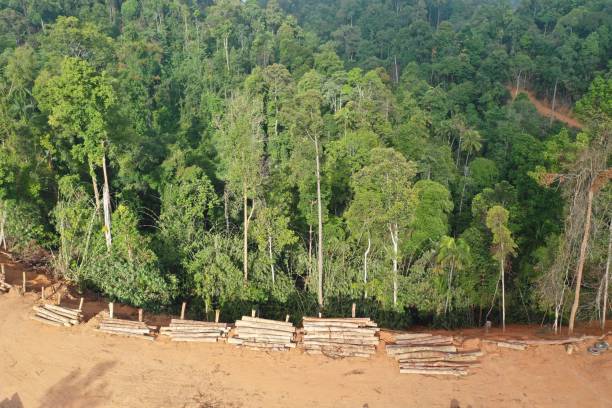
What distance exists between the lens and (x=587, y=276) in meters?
15.0

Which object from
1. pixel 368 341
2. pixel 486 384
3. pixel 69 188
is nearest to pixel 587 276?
pixel 486 384

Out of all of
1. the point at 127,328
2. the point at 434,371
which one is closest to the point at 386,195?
the point at 434,371

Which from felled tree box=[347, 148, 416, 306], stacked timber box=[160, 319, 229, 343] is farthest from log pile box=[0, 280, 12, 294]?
felled tree box=[347, 148, 416, 306]

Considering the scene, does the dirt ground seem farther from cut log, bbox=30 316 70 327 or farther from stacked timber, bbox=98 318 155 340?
cut log, bbox=30 316 70 327

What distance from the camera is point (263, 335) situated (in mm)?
12414

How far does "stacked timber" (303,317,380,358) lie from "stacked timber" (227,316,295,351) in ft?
1.59

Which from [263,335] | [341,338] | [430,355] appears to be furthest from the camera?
[263,335]

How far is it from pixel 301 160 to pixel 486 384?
1078cm

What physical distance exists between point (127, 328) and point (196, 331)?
1.85m

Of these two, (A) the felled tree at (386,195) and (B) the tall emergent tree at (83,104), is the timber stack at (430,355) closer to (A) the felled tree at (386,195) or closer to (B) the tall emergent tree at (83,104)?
(A) the felled tree at (386,195)

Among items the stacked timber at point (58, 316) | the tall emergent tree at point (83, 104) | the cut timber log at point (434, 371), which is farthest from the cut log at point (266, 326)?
the tall emergent tree at point (83, 104)

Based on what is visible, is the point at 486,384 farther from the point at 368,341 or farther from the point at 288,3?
the point at 288,3

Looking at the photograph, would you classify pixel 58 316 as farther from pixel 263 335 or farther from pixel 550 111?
pixel 550 111

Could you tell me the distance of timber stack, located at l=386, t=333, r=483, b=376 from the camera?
37.6 feet
